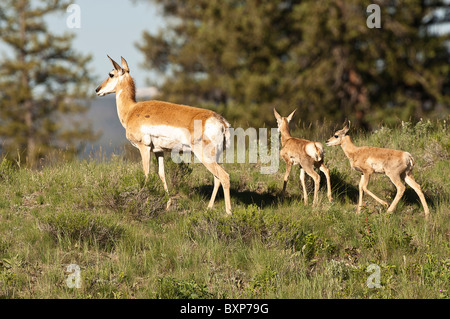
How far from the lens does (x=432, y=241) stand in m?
7.41

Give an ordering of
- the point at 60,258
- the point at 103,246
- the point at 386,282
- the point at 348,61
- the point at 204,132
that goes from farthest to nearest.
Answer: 1. the point at 348,61
2. the point at 204,132
3. the point at 103,246
4. the point at 60,258
5. the point at 386,282

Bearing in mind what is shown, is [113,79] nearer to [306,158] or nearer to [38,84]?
[306,158]

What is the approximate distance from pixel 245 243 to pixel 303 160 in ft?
7.76

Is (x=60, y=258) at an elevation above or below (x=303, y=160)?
below

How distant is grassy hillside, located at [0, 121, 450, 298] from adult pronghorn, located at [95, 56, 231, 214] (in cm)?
50

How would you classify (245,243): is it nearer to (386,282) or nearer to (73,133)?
(386,282)

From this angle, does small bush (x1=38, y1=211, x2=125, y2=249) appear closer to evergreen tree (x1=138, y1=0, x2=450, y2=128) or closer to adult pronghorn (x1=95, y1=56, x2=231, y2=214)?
adult pronghorn (x1=95, y1=56, x2=231, y2=214)

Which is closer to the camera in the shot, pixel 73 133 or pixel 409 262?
pixel 409 262

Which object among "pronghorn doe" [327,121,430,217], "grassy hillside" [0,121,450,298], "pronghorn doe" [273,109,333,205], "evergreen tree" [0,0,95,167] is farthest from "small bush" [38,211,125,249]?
"evergreen tree" [0,0,95,167]

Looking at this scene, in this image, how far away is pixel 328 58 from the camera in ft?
53.0

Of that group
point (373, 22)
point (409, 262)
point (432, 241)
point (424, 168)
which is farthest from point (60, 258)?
point (373, 22)

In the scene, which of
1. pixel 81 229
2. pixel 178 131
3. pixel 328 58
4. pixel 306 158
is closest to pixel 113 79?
pixel 178 131

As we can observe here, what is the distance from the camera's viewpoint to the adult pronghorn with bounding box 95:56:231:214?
833 cm
